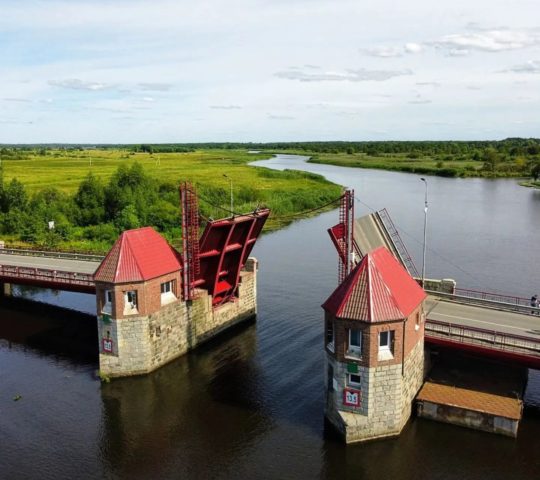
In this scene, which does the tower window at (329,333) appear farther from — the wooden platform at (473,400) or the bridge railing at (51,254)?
the bridge railing at (51,254)

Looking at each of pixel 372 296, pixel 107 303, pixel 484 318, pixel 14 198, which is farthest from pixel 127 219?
pixel 372 296

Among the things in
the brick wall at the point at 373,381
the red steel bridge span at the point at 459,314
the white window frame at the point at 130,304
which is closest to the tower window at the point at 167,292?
the white window frame at the point at 130,304

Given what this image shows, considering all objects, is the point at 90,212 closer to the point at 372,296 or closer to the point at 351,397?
the point at 351,397

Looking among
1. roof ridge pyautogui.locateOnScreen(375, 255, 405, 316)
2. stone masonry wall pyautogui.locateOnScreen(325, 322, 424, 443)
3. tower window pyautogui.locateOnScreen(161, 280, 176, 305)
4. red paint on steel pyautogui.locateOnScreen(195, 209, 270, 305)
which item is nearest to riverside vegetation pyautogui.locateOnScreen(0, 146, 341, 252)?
red paint on steel pyautogui.locateOnScreen(195, 209, 270, 305)

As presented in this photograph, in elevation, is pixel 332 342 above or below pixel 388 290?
below

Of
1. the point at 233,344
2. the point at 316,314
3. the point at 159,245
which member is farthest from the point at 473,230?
the point at 159,245

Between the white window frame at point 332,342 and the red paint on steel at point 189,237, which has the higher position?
the red paint on steel at point 189,237

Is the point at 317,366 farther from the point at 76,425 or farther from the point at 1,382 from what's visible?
the point at 1,382
